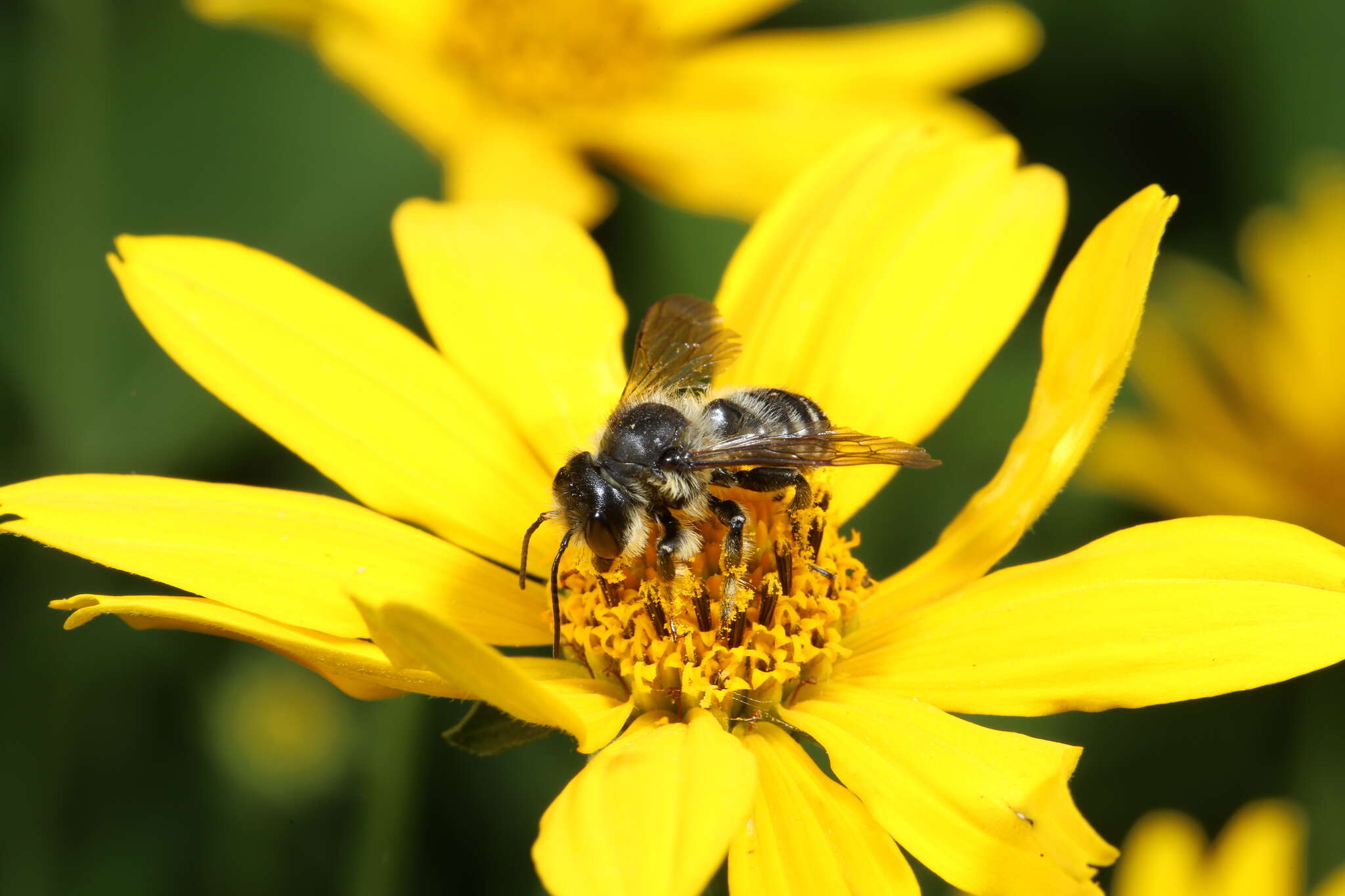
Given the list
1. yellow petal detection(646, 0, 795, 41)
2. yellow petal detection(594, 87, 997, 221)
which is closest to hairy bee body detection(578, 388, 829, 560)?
yellow petal detection(594, 87, 997, 221)

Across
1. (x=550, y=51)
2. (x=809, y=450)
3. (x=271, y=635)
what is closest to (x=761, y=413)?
(x=809, y=450)

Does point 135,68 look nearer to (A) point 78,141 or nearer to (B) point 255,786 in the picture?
(A) point 78,141

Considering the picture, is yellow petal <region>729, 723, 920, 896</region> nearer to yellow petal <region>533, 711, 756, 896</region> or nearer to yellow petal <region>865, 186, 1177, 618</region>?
yellow petal <region>533, 711, 756, 896</region>

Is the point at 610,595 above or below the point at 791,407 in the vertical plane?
below

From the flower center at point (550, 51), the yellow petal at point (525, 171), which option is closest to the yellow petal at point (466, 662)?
the yellow petal at point (525, 171)

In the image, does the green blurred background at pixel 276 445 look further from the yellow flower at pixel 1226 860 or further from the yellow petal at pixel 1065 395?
the yellow petal at pixel 1065 395

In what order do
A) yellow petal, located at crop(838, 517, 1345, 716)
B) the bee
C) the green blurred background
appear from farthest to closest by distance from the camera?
the green blurred background < the bee < yellow petal, located at crop(838, 517, 1345, 716)

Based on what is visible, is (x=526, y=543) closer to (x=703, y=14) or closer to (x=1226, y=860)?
(x=1226, y=860)
